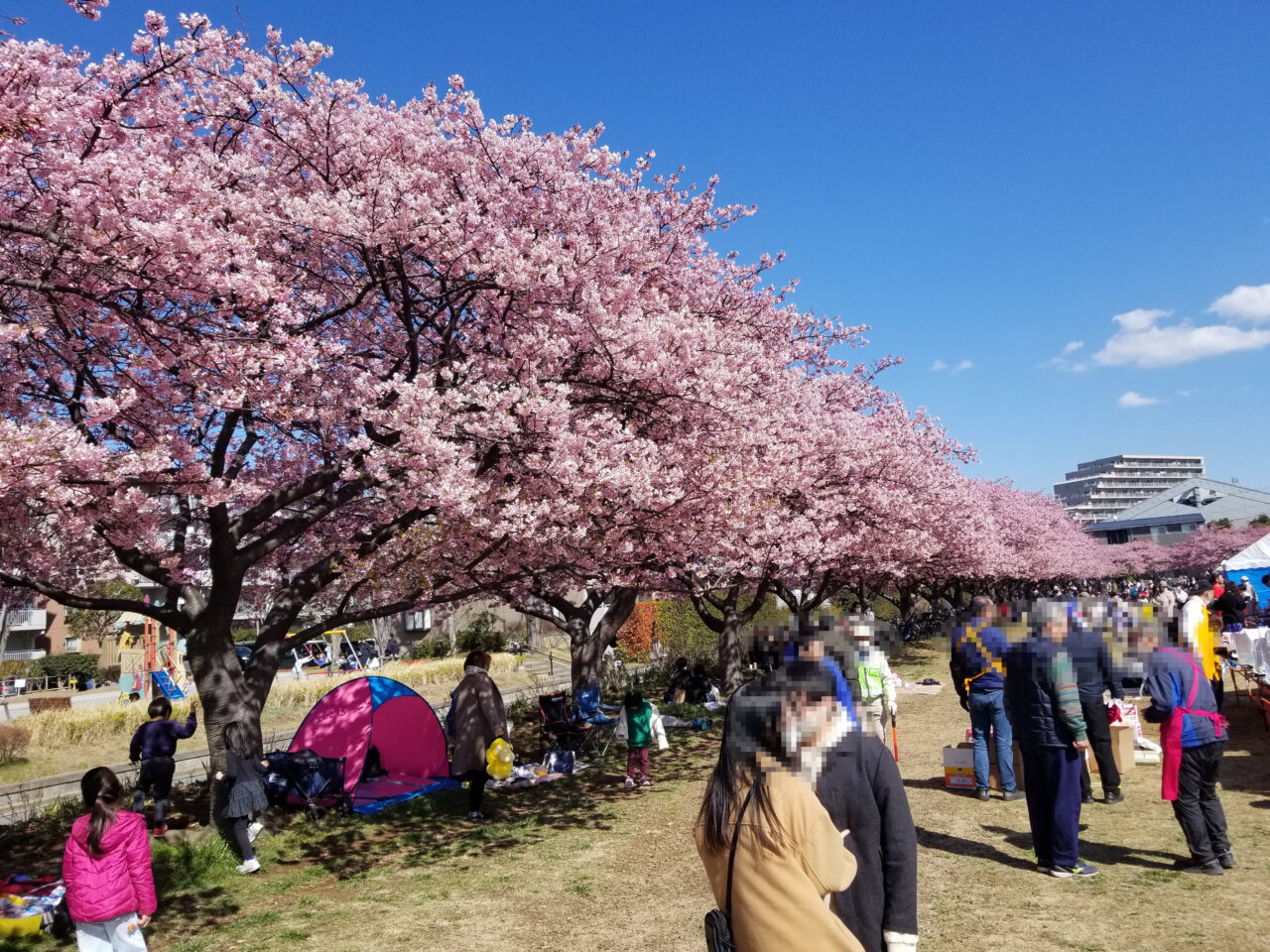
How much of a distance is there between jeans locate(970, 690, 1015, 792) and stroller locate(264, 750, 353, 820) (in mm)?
6923

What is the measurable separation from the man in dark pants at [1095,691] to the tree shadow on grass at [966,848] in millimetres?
1103

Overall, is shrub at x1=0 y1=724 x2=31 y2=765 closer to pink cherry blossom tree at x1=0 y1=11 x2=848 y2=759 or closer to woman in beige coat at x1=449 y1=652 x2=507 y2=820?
pink cherry blossom tree at x1=0 y1=11 x2=848 y2=759

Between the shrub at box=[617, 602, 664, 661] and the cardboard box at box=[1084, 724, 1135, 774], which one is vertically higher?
the shrub at box=[617, 602, 664, 661]

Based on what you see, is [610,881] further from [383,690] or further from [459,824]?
[383,690]

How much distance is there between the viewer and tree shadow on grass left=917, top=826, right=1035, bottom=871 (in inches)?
260

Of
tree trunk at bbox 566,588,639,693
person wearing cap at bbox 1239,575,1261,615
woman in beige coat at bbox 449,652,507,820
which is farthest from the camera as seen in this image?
person wearing cap at bbox 1239,575,1261,615

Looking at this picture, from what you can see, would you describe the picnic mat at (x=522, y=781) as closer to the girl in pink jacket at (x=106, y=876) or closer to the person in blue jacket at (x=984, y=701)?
the person in blue jacket at (x=984, y=701)

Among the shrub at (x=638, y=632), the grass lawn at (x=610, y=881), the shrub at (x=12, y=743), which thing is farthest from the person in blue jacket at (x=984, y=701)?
the shrub at (x=638, y=632)

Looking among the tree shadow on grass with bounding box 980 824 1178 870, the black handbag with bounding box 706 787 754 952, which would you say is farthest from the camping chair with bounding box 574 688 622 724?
the black handbag with bounding box 706 787 754 952

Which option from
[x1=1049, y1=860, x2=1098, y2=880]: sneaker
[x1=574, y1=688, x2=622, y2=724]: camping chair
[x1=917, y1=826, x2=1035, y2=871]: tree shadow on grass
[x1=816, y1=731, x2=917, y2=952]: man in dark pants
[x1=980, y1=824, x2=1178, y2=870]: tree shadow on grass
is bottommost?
[x1=917, y1=826, x2=1035, y2=871]: tree shadow on grass

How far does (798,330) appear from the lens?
18875mm

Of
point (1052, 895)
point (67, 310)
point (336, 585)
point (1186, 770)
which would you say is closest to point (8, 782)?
point (336, 585)

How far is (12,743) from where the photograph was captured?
1720 cm

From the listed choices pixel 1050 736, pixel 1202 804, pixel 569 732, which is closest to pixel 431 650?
pixel 569 732
